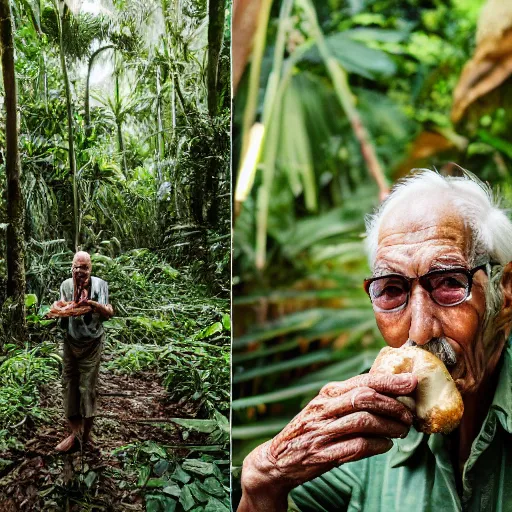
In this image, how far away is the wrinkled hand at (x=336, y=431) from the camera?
226 centimetres

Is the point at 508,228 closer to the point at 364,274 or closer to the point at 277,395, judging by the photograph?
the point at 364,274

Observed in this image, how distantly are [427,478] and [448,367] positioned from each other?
459 mm

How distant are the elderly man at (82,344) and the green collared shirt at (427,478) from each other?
56.0 inches

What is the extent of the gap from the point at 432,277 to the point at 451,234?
0.57ft

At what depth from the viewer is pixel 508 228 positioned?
2.36m

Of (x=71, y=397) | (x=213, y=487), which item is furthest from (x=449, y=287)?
(x=71, y=397)

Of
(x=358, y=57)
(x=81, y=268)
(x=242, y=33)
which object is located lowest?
(x=81, y=268)

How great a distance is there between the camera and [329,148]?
8.87 ft

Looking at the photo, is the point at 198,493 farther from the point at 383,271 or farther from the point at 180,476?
the point at 383,271

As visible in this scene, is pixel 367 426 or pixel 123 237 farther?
pixel 123 237

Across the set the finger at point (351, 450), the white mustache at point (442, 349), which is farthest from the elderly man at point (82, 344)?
the white mustache at point (442, 349)

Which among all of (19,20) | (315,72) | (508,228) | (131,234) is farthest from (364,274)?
(19,20)

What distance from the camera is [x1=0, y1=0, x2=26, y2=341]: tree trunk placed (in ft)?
12.1

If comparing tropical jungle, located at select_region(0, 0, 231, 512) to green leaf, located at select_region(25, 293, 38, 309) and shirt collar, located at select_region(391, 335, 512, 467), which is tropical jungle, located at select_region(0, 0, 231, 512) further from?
shirt collar, located at select_region(391, 335, 512, 467)
